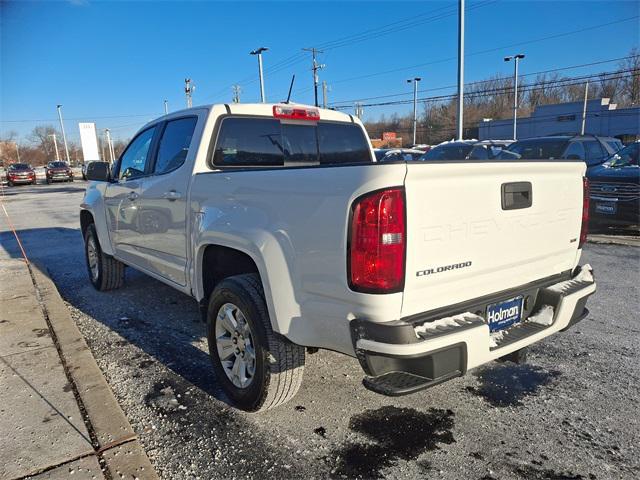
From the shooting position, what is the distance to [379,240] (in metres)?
2.10

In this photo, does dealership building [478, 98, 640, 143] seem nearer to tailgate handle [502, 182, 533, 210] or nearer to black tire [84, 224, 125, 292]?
black tire [84, 224, 125, 292]

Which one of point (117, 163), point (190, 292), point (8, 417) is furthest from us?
point (117, 163)

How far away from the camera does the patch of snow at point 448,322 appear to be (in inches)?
86.8

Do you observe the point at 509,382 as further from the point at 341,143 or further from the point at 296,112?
the point at 296,112

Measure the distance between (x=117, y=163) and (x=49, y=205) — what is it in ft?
51.5

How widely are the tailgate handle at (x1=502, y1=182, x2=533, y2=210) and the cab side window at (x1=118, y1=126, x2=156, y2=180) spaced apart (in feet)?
10.8

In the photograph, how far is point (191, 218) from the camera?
340cm

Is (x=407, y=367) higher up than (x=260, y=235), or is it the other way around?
(x=260, y=235)

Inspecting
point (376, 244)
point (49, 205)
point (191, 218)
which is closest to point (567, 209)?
point (376, 244)

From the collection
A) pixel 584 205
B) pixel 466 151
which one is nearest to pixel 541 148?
pixel 466 151

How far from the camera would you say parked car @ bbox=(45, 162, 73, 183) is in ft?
114

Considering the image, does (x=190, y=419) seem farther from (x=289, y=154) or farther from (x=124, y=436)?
(x=289, y=154)

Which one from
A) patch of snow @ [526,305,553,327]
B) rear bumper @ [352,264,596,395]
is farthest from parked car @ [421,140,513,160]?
rear bumper @ [352,264,596,395]

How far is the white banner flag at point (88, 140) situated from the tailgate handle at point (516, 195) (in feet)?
158
